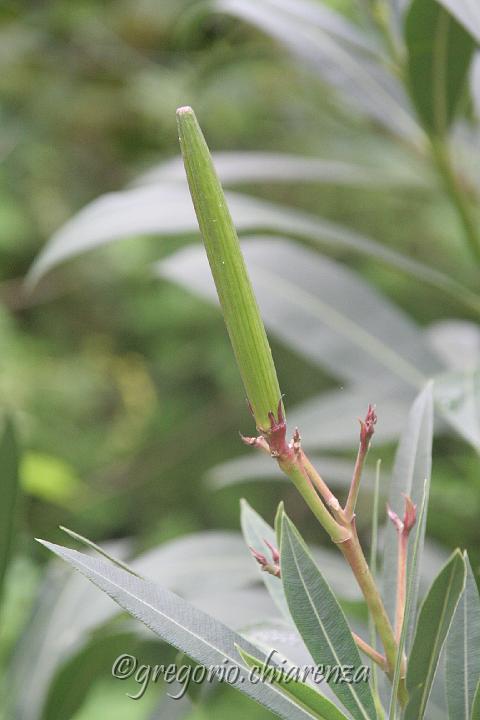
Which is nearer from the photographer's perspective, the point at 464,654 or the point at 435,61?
the point at 464,654

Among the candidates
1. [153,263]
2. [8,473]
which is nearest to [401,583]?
[8,473]

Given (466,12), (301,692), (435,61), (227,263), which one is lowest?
(301,692)

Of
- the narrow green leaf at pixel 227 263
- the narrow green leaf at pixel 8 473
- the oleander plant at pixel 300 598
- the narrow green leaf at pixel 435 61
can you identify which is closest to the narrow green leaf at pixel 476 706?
the oleander plant at pixel 300 598

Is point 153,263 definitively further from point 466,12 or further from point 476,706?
point 476,706

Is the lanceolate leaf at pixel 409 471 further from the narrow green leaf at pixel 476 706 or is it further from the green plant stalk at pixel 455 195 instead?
the green plant stalk at pixel 455 195

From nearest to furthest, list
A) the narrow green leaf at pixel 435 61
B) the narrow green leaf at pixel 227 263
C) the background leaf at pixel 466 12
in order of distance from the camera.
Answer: the narrow green leaf at pixel 227 263
the background leaf at pixel 466 12
the narrow green leaf at pixel 435 61
